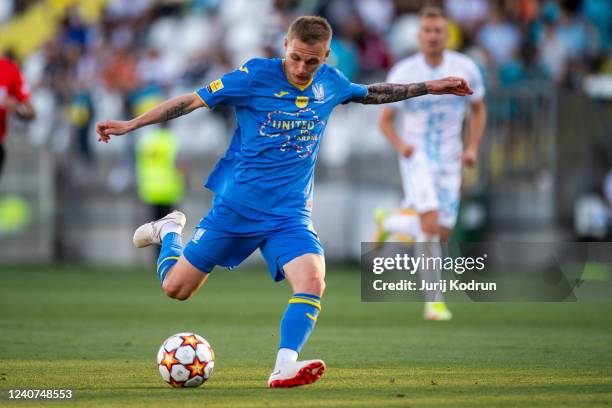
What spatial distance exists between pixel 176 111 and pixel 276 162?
26.4 inches

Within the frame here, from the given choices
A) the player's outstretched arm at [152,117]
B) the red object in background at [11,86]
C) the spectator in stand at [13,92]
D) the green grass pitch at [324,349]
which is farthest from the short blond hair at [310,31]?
the red object in background at [11,86]

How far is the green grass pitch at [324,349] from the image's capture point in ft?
22.1

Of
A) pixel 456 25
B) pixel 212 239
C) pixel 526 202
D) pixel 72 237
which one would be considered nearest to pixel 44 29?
pixel 72 237

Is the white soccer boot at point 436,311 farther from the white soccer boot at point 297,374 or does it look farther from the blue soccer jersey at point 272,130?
the white soccer boot at point 297,374

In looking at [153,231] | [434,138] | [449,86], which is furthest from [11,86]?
[449,86]

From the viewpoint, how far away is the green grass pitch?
6750mm

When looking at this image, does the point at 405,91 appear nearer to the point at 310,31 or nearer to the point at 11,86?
the point at 310,31

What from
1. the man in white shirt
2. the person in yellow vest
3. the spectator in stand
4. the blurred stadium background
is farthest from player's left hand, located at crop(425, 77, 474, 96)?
the person in yellow vest

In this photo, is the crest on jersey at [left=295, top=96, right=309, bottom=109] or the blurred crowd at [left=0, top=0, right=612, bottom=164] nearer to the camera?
the crest on jersey at [left=295, top=96, right=309, bottom=109]

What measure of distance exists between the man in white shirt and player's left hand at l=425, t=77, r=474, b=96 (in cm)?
384

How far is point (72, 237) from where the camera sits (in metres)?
21.4

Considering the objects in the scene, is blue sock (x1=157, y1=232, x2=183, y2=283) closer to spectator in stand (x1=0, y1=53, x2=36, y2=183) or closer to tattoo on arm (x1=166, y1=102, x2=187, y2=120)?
tattoo on arm (x1=166, y1=102, x2=187, y2=120)

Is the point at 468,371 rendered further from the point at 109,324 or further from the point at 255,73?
the point at 109,324

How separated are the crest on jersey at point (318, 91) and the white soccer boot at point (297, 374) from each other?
166cm
